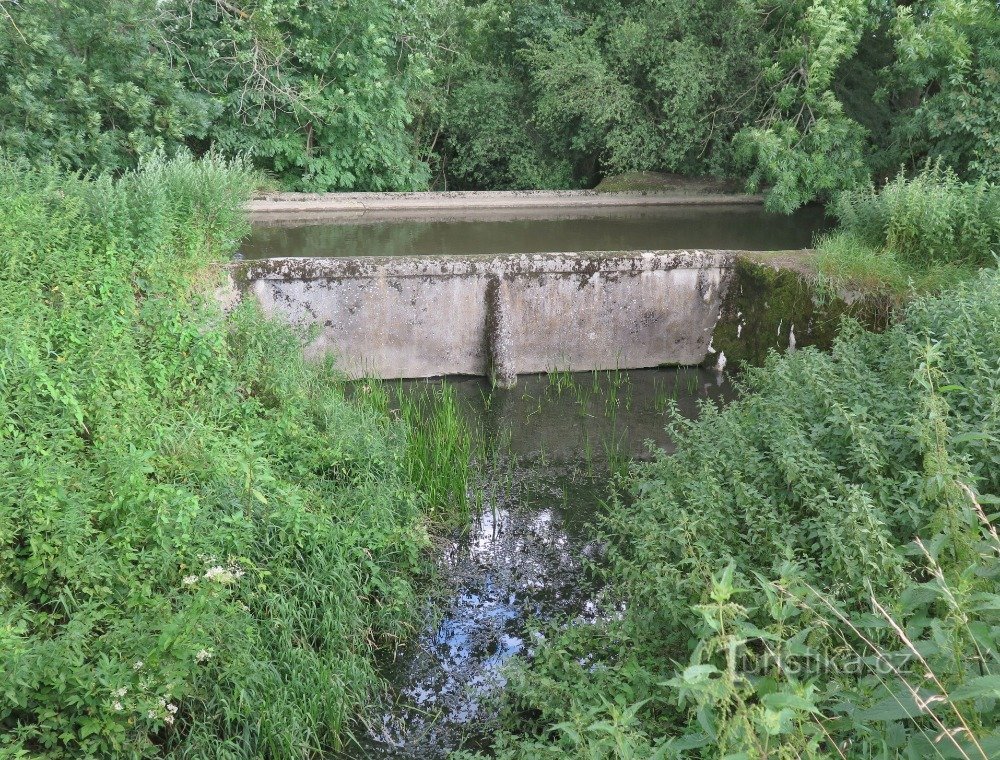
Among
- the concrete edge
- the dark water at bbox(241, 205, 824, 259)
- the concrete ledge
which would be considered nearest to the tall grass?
the concrete edge

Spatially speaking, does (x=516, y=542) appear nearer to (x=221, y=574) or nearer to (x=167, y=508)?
(x=221, y=574)

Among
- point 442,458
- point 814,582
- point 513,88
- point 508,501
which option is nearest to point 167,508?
point 442,458

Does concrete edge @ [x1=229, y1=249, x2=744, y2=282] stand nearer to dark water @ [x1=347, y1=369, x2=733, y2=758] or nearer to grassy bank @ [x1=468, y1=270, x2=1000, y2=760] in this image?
dark water @ [x1=347, y1=369, x2=733, y2=758]

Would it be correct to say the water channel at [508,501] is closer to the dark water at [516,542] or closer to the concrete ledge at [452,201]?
the dark water at [516,542]

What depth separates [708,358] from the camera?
821 centimetres

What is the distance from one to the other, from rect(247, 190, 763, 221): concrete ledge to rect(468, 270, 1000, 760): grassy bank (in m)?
7.89

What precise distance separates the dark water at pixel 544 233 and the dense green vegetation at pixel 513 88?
32.2 inches

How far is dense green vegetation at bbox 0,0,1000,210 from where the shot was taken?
1016 centimetres

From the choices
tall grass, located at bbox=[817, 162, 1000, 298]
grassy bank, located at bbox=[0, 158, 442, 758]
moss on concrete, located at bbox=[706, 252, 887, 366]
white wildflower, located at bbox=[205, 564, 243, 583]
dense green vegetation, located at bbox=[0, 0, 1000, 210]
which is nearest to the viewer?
grassy bank, located at bbox=[0, 158, 442, 758]

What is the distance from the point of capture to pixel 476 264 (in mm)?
7559

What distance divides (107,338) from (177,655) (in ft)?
6.70

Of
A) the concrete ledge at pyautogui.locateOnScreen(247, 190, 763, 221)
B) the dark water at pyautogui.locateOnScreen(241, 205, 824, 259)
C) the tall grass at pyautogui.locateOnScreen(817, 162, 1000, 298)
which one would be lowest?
the dark water at pyautogui.locateOnScreen(241, 205, 824, 259)

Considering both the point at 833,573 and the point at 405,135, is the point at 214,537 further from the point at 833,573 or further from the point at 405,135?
the point at 405,135

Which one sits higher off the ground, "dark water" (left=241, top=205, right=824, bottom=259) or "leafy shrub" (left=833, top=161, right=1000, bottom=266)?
"leafy shrub" (left=833, top=161, right=1000, bottom=266)
